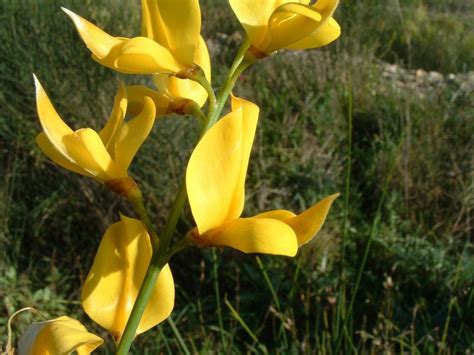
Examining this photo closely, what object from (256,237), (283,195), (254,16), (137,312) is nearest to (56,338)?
(137,312)

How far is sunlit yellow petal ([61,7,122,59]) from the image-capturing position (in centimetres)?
59

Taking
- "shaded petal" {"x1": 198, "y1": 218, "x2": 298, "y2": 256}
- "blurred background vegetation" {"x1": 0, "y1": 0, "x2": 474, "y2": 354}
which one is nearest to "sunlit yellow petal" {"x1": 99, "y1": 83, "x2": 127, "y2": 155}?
"shaded petal" {"x1": 198, "y1": 218, "x2": 298, "y2": 256}

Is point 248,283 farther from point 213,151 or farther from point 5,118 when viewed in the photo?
point 213,151

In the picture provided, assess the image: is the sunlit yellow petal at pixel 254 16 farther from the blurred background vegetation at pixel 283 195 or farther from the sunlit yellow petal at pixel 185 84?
the blurred background vegetation at pixel 283 195

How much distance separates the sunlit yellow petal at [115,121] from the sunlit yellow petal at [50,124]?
4 centimetres

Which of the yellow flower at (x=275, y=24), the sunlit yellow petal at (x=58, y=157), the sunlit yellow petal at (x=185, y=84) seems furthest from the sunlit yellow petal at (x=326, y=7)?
the sunlit yellow petal at (x=58, y=157)

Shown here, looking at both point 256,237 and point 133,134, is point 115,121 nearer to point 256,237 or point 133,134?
point 133,134

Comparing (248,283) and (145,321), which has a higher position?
(145,321)

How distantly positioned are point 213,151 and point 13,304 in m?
1.90

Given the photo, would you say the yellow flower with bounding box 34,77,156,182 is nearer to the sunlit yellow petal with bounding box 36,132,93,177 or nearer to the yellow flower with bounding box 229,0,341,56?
the sunlit yellow petal with bounding box 36,132,93,177

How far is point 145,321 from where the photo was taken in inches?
25.7

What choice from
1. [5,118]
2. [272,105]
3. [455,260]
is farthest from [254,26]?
[272,105]

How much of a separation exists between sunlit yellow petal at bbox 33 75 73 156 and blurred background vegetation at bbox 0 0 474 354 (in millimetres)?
1277

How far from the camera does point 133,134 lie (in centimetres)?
60
